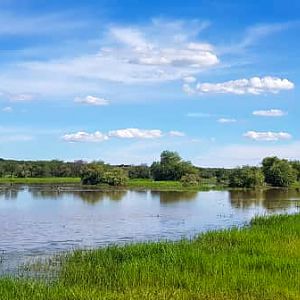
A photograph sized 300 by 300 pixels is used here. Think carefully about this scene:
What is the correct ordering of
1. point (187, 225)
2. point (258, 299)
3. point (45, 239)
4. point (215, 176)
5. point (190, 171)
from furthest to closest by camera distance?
point (215, 176) < point (190, 171) < point (187, 225) < point (45, 239) < point (258, 299)

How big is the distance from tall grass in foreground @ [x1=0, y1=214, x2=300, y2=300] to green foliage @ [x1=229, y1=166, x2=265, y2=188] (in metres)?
76.1

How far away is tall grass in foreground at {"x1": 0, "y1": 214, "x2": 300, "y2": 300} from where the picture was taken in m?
10.7

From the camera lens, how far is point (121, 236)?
25109mm

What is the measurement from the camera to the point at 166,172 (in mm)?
115312

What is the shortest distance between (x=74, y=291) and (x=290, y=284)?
426 centimetres

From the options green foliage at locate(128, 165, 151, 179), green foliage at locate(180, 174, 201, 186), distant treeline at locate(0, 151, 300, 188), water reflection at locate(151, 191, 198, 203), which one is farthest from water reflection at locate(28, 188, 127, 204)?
green foliage at locate(128, 165, 151, 179)

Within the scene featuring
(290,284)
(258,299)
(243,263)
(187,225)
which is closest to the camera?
(258,299)

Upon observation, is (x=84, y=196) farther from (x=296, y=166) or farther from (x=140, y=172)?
(x=140, y=172)

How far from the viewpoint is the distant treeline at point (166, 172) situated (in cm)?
9444

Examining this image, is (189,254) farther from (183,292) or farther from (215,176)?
(215,176)

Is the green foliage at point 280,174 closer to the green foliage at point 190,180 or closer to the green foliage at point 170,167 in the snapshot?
the green foliage at point 190,180

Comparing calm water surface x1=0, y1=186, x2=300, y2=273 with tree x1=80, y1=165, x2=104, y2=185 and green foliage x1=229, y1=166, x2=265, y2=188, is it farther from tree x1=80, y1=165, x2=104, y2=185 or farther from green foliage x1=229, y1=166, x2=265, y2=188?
tree x1=80, y1=165, x2=104, y2=185

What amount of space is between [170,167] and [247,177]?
24.9 metres

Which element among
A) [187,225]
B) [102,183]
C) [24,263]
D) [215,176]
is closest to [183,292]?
[24,263]
